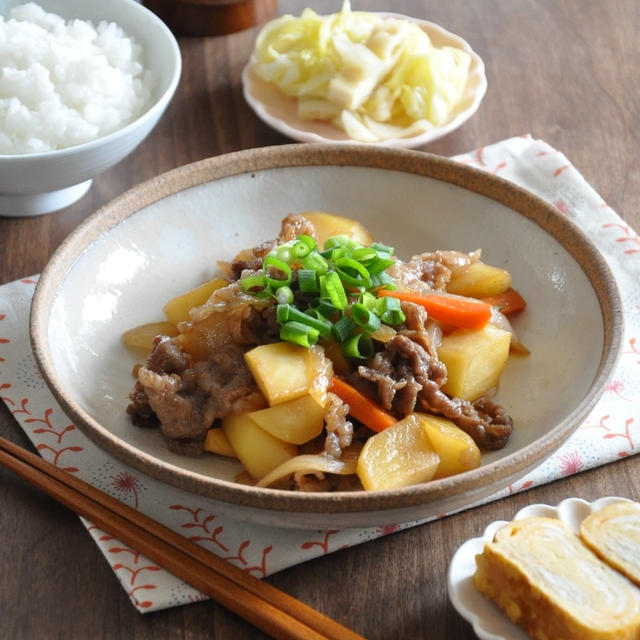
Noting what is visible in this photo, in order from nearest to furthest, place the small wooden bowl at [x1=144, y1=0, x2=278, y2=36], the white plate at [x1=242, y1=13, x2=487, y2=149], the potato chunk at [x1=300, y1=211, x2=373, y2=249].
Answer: the potato chunk at [x1=300, y1=211, x2=373, y2=249] < the white plate at [x1=242, y1=13, x2=487, y2=149] < the small wooden bowl at [x1=144, y1=0, x2=278, y2=36]

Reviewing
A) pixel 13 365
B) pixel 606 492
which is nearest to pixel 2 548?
pixel 13 365

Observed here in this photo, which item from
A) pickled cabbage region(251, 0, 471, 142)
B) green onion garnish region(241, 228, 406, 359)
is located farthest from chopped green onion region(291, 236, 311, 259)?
pickled cabbage region(251, 0, 471, 142)

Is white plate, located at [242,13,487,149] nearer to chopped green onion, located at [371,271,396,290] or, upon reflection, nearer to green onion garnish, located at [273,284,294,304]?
chopped green onion, located at [371,271,396,290]

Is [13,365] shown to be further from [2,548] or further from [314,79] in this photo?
[314,79]

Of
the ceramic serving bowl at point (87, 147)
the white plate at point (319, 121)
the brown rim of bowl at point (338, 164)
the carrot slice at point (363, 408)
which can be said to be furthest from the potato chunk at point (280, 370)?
the white plate at point (319, 121)

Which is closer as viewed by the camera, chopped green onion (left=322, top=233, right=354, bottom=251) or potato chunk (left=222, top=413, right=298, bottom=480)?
potato chunk (left=222, top=413, right=298, bottom=480)

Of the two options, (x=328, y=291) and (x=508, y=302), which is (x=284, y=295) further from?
(x=508, y=302)

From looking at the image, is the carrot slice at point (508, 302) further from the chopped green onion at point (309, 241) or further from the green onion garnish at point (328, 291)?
the chopped green onion at point (309, 241)
